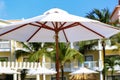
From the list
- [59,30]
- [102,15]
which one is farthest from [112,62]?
[59,30]

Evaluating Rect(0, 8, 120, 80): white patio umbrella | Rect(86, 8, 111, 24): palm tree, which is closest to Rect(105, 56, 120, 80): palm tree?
Rect(86, 8, 111, 24): palm tree

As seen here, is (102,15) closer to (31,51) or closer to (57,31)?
(31,51)

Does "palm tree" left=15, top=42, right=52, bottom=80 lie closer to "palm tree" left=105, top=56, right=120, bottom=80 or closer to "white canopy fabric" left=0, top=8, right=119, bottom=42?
"palm tree" left=105, top=56, right=120, bottom=80

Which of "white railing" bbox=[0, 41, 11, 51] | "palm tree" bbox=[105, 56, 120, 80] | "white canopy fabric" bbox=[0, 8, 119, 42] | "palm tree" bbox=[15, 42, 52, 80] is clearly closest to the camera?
"white canopy fabric" bbox=[0, 8, 119, 42]

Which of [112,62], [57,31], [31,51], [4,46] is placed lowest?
[57,31]

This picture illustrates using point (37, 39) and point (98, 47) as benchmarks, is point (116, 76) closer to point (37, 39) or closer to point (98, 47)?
point (98, 47)

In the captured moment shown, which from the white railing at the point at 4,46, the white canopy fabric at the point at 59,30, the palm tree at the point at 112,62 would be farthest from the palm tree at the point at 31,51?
the white canopy fabric at the point at 59,30

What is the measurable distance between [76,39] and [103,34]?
1.00m

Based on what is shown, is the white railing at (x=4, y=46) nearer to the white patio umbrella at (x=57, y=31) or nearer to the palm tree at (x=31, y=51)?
the palm tree at (x=31, y=51)

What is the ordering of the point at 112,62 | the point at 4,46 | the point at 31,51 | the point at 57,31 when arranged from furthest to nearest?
the point at 4,46
the point at 31,51
the point at 112,62
the point at 57,31

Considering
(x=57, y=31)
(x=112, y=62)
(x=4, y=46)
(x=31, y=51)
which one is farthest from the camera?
(x=4, y=46)

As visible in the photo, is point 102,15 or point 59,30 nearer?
point 59,30

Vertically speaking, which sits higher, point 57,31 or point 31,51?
point 31,51

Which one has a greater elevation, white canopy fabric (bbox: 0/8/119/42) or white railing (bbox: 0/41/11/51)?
white railing (bbox: 0/41/11/51)
